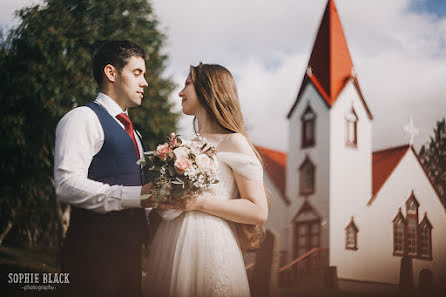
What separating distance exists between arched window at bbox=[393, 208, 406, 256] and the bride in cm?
2100

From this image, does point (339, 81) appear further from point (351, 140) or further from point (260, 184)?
point (260, 184)

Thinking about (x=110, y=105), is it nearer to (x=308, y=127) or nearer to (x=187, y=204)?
(x=187, y=204)

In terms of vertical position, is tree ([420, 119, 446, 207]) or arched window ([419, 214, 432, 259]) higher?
tree ([420, 119, 446, 207])

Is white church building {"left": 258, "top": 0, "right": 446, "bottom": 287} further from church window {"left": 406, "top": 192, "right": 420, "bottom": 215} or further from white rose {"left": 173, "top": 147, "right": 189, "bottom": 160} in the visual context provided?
white rose {"left": 173, "top": 147, "right": 189, "bottom": 160}

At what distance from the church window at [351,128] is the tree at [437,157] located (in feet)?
15.3

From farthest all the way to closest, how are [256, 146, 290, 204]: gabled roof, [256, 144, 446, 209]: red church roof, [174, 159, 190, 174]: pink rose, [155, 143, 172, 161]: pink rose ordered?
[256, 146, 290, 204]: gabled roof < [256, 144, 446, 209]: red church roof < [155, 143, 172, 161]: pink rose < [174, 159, 190, 174]: pink rose

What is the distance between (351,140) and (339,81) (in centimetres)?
Result: 287

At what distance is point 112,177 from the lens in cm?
393

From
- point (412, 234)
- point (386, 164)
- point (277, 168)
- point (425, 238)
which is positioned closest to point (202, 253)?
point (412, 234)

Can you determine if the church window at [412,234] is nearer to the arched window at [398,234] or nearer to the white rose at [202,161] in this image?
the arched window at [398,234]

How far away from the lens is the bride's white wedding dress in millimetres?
4070

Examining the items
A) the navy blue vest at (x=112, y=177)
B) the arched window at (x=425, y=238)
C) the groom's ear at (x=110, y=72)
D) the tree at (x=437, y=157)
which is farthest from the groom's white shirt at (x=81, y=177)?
the tree at (x=437, y=157)

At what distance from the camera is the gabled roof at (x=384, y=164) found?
24723 mm

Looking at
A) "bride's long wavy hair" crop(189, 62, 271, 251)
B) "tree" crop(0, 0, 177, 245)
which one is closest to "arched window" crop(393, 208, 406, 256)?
"tree" crop(0, 0, 177, 245)
